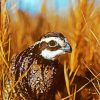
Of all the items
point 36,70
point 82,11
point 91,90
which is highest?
point 82,11

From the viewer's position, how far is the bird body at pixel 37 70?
4176 millimetres

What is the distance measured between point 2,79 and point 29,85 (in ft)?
0.73

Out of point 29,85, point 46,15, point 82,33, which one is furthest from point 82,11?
point 46,15

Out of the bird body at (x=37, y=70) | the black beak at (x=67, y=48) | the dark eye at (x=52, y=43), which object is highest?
the dark eye at (x=52, y=43)

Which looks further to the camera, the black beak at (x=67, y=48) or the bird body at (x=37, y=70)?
the bird body at (x=37, y=70)

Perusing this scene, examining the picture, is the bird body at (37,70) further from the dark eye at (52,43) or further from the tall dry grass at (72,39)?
the tall dry grass at (72,39)

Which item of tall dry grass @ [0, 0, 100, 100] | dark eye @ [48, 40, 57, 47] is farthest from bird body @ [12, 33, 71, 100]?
tall dry grass @ [0, 0, 100, 100]

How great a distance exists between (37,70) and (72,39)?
2.65ft

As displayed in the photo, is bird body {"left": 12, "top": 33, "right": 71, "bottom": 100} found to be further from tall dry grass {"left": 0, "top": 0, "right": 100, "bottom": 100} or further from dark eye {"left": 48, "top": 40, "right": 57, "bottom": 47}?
tall dry grass {"left": 0, "top": 0, "right": 100, "bottom": 100}

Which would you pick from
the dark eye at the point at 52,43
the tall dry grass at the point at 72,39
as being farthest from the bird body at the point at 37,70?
the tall dry grass at the point at 72,39

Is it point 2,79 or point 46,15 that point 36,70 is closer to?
point 2,79

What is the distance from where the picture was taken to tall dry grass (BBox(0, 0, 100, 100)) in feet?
13.4

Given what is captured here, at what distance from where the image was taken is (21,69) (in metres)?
4.22

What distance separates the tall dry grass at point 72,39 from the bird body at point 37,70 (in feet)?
0.33
